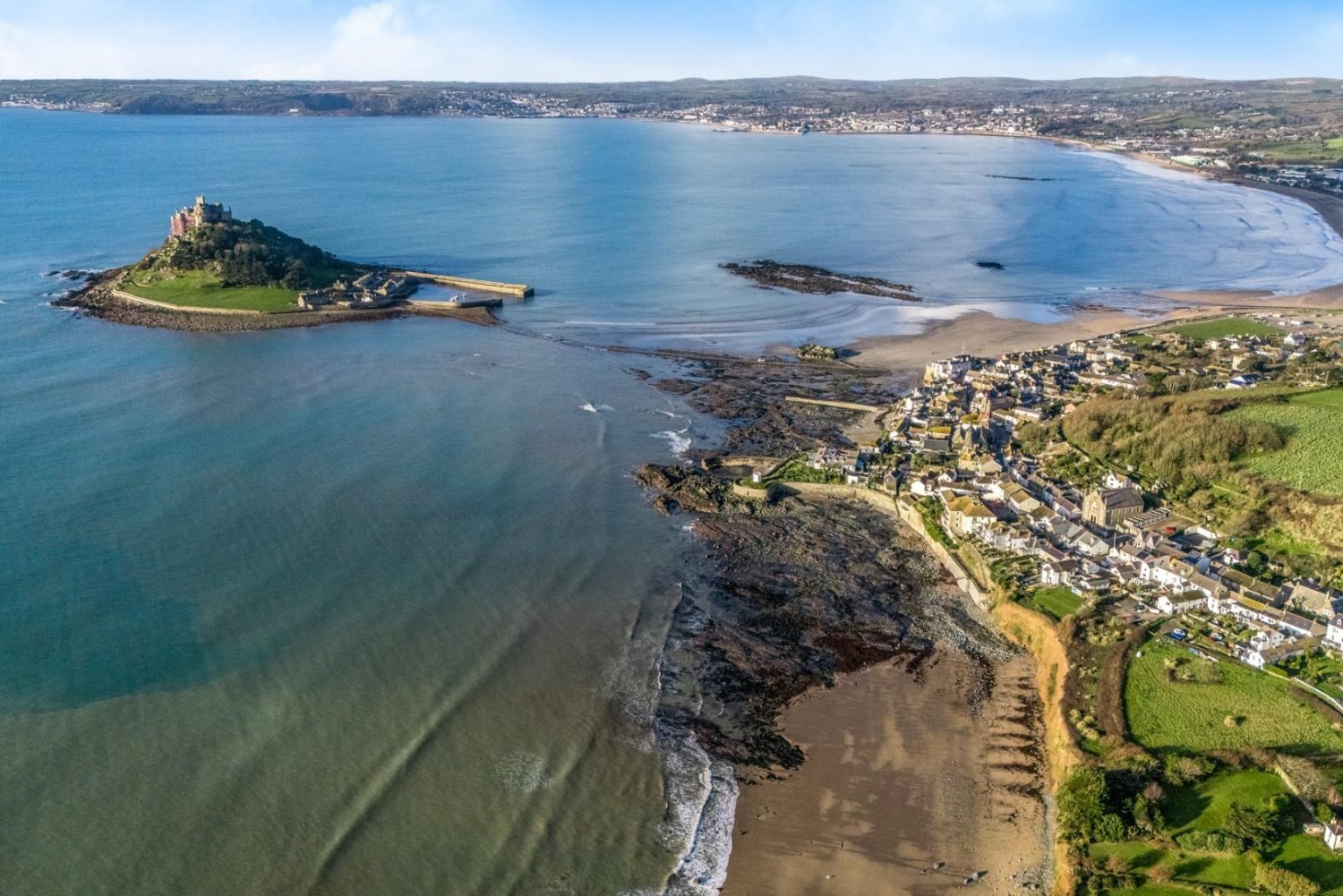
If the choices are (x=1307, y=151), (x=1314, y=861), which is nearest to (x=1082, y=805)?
(x=1314, y=861)

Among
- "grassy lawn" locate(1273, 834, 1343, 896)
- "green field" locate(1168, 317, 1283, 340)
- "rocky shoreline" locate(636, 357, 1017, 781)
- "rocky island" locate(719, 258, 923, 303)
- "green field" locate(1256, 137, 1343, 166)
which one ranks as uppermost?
"green field" locate(1256, 137, 1343, 166)

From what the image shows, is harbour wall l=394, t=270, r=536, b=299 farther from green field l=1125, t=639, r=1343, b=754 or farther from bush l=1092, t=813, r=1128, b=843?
bush l=1092, t=813, r=1128, b=843

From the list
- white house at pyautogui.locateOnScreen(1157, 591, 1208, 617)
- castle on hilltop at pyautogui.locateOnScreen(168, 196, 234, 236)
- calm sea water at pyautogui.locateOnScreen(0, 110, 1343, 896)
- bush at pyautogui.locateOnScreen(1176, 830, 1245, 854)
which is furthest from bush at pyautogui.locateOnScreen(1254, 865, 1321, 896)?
castle on hilltop at pyautogui.locateOnScreen(168, 196, 234, 236)

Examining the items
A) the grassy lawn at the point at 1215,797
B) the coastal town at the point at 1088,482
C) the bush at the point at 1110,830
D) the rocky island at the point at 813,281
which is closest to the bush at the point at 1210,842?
the grassy lawn at the point at 1215,797

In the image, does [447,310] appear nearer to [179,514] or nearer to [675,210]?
[179,514]

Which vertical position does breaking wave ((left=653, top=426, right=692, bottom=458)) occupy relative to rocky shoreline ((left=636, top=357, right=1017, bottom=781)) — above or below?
above

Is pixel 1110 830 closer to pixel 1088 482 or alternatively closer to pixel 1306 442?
pixel 1088 482

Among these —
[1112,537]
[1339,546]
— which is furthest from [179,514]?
[1339,546]
